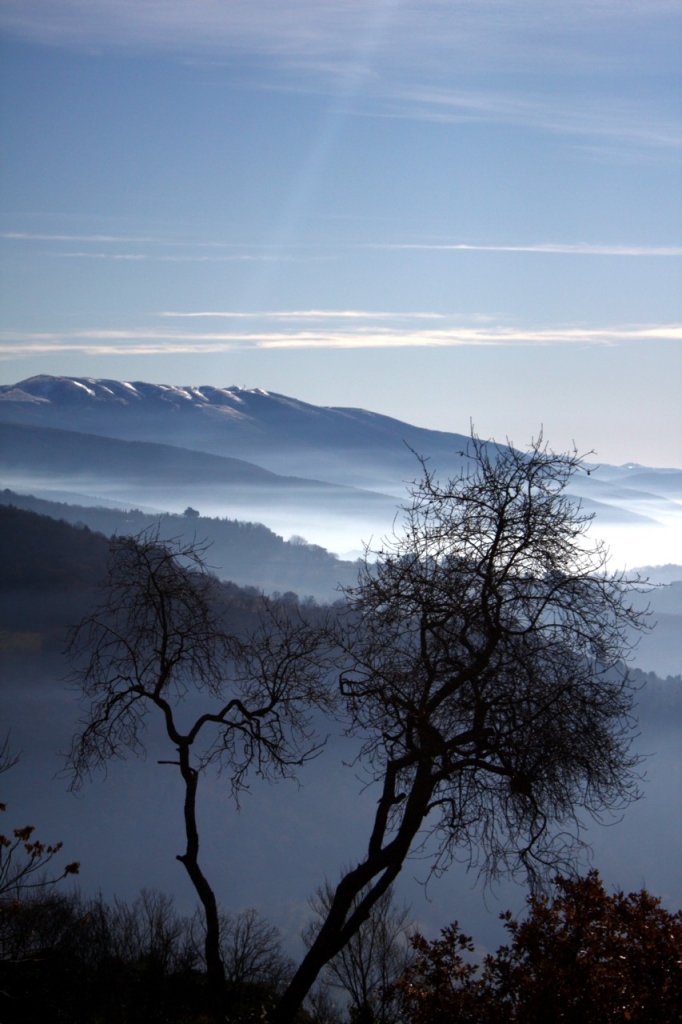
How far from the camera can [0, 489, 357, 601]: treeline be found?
110562 millimetres

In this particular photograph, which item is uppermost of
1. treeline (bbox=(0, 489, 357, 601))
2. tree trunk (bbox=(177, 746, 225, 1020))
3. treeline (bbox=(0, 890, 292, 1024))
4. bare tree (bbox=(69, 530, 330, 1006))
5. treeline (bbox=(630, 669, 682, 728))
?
treeline (bbox=(0, 489, 357, 601))

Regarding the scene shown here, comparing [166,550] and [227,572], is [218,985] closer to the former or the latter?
[166,550]

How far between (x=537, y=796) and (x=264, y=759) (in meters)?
3.12

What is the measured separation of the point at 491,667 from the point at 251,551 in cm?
11473

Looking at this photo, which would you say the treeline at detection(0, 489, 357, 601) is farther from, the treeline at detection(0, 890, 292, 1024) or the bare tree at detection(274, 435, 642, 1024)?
the bare tree at detection(274, 435, 642, 1024)

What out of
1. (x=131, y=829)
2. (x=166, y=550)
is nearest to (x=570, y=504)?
(x=166, y=550)

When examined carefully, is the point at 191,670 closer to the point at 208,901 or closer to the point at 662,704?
the point at 208,901

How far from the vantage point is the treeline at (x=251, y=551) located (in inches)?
4353

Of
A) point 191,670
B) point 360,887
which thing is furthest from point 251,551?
point 360,887

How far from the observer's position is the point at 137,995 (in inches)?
451

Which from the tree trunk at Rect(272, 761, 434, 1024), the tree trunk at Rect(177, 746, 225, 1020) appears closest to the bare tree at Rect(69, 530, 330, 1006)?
the tree trunk at Rect(177, 746, 225, 1020)

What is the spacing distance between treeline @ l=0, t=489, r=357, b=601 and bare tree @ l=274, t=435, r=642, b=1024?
93.2m

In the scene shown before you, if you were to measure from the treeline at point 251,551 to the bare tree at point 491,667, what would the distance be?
93.2 metres

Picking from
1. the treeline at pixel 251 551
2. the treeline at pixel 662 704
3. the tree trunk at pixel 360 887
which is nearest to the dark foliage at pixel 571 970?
the tree trunk at pixel 360 887
